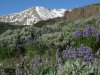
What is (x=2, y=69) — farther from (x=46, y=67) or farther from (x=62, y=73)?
(x=62, y=73)

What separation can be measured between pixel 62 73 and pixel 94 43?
277 inches

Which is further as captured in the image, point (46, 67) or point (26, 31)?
point (26, 31)

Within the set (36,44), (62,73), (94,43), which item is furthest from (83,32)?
(62,73)

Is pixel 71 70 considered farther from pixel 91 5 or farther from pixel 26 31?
pixel 91 5

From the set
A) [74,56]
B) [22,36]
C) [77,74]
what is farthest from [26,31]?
[77,74]

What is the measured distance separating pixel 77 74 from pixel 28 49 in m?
9.14

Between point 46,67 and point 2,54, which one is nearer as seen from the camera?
point 46,67

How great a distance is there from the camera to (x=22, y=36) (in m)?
17.7

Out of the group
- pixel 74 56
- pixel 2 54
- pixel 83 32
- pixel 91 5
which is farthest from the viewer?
pixel 91 5

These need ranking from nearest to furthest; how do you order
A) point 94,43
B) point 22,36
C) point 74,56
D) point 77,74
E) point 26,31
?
point 77,74 < point 74,56 < point 94,43 < point 22,36 < point 26,31

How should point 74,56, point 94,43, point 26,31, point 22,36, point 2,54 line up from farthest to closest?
1. point 26,31
2. point 22,36
3. point 2,54
4. point 94,43
5. point 74,56

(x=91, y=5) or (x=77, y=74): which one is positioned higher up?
(x=91, y=5)

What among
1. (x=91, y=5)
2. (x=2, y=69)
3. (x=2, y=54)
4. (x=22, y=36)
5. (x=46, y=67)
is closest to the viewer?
(x=46, y=67)

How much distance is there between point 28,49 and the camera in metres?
14.2
